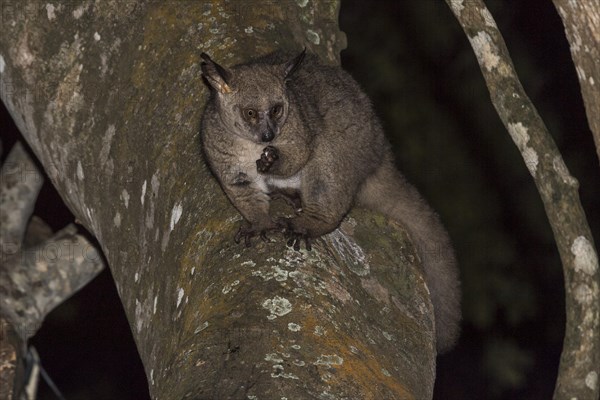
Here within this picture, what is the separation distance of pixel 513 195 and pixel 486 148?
47 centimetres

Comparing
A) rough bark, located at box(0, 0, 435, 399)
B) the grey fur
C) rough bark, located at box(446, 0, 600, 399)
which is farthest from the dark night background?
rough bark, located at box(446, 0, 600, 399)

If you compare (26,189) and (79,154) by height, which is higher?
(79,154)

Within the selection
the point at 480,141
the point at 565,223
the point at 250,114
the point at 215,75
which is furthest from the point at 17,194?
the point at 480,141

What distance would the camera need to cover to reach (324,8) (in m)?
5.67

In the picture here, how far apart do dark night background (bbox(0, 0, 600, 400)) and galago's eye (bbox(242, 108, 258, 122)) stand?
4.20 meters

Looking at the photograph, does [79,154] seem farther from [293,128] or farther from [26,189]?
[26,189]

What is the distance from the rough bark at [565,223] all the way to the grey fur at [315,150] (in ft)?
4.70

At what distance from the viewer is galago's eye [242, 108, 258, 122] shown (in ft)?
16.7

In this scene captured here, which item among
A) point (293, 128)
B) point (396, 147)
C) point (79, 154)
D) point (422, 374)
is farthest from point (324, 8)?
point (396, 147)

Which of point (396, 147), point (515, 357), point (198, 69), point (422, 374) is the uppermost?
point (198, 69)

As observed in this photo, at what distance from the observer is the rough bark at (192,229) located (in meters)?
3.41

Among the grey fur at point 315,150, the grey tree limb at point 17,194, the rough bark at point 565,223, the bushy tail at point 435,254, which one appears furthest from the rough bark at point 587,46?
the grey tree limb at point 17,194

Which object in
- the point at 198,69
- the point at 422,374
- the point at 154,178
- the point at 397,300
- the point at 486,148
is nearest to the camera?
the point at 422,374

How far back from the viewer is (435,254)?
516cm
